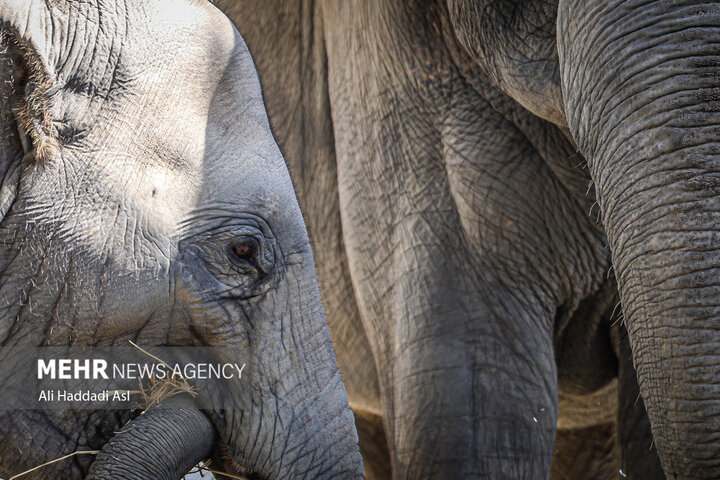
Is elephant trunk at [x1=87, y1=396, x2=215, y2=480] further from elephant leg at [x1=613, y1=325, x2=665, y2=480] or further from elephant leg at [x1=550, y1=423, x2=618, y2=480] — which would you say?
elephant leg at [x1=550, y1=423, x2=618, y2=480]

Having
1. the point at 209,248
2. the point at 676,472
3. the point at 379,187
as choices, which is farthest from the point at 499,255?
the point at 676,472

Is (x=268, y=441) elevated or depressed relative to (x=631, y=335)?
depressed

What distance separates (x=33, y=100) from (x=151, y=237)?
1.05 feet

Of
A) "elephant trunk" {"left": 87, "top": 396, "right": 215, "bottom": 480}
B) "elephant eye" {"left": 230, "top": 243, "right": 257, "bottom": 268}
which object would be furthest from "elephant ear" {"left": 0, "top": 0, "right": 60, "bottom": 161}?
"elephant trunk" {"left": 87, "top": 396, "right": 215, "bottom": 480}

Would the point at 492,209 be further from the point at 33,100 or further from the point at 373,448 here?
the point at 373,448

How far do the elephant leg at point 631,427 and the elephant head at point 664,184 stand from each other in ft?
3.17

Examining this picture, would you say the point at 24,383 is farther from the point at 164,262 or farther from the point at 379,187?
the point at 379,187

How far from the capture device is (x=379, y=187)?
2605mm

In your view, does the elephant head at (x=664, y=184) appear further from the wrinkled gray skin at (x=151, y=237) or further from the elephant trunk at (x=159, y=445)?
the elephant trunk at (x=159, y=445)

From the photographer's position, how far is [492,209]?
238 centimetres

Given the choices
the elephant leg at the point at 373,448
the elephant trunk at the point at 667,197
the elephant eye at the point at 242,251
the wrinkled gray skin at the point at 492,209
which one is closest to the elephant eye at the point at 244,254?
the elephant eye at the point at 242,251

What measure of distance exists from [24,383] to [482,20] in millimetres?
1122

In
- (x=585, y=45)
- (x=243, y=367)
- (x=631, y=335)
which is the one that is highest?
(x=585, y=45)

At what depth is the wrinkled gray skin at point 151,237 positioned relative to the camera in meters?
1.90
